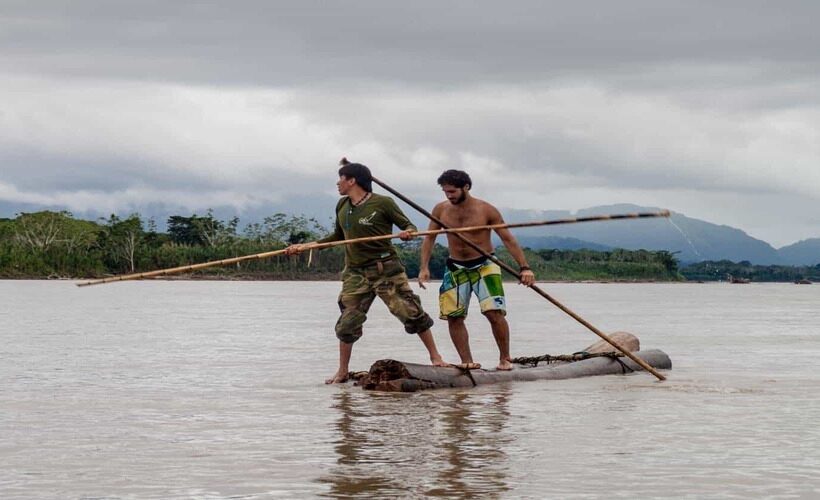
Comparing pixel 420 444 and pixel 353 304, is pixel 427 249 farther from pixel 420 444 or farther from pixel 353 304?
pixel 420 444

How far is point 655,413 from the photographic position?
35.0ft

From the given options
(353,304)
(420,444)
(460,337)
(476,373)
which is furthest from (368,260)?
(420,444)

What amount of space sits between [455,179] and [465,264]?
905 millimetres

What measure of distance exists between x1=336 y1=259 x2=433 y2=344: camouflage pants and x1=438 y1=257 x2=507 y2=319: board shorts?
33 centimetres

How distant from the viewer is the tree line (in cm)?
11612

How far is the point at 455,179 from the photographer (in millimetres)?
12328

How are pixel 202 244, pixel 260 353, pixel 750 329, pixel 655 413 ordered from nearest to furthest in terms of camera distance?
pixel 655 413, pixel 260 353, pixel 750 329, pixel 202 244

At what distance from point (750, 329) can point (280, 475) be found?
2519 cm

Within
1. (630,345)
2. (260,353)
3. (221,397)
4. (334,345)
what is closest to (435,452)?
(221,397)

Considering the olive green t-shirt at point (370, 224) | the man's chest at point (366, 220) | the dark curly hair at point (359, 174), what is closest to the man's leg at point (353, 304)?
the olive green t-shirt at point (370, 224)

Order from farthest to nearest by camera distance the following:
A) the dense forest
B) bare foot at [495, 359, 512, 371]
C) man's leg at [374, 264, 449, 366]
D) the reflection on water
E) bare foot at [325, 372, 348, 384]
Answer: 1. the dense forest
2. bare foot at [495, 359, 512, 371]
3. bare foot at [325, 372, 348, 384]
4. man's leg at [374, 264, 449, 366]
5. the reflection on water

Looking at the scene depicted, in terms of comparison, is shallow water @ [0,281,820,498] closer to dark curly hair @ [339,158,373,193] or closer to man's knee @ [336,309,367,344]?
man's knee @ [336,309,367,344]

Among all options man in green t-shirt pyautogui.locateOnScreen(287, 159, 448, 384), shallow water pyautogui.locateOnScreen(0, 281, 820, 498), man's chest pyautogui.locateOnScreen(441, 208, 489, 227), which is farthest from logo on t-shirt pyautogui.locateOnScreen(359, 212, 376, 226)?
shallow water pyautogui.locateOnScreen(0, 281, 820, 498)

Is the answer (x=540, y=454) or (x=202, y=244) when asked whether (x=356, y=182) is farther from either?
(x=202, y=244)
